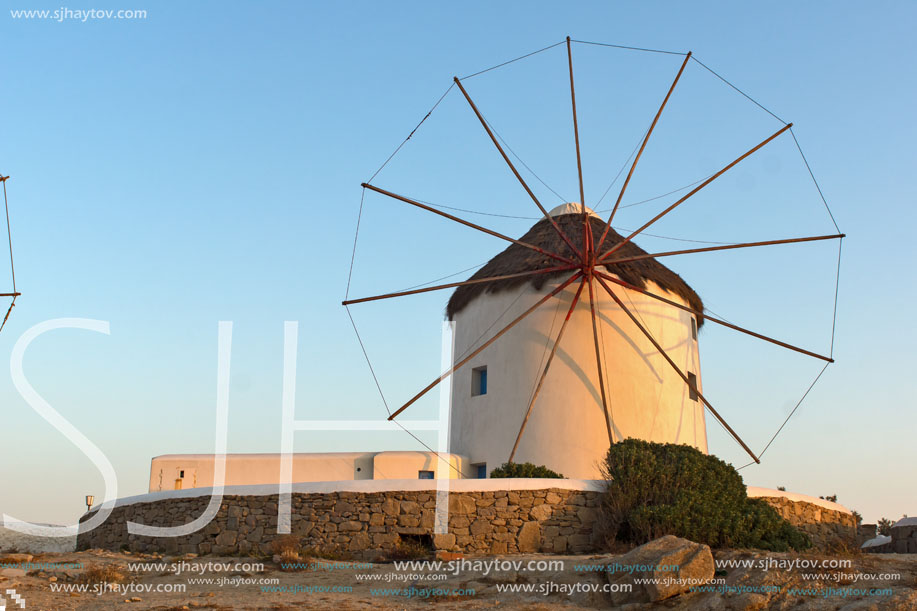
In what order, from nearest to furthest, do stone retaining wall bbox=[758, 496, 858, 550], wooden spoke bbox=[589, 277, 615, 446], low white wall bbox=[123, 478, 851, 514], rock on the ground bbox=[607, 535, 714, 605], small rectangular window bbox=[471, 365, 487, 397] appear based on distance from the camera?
rock on the ground bbox=[607, 535, 714, 605], low white wall bbox=[123, 478, 851, 514], stone retaining wall bbox=[758, 496, 858, 550], wooden spoke bbox=[589, 277, 615, 446], small rectangular window bbox=[471, 365, 487, 397]

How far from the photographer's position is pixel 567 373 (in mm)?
16734

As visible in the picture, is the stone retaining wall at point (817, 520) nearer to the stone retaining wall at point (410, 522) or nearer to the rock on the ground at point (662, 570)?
the stone retaining wall at point (410, 522)

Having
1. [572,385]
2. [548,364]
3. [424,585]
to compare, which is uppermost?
[548,364]

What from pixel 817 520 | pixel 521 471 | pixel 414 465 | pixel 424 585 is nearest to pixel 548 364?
pixel 521 471

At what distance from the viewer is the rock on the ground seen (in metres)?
8.66

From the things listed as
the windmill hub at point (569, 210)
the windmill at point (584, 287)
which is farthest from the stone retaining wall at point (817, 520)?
the windmill hub at point (569, 210)

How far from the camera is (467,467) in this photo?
1736 centimetres

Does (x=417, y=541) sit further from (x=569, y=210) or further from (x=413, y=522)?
(x=569, y=210)

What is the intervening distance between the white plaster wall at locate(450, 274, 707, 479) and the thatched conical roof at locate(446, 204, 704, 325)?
0.76 feet

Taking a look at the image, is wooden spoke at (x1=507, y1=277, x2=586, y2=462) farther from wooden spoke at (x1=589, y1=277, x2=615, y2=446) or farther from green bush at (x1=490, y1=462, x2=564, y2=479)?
green bush at (x1=490, y1=462, x2=564, y2=479)

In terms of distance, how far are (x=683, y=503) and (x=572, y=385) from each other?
5.04 meters

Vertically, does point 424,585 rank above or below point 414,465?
below

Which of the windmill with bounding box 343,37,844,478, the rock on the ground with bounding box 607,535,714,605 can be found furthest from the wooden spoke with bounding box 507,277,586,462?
the rock on the ground with bounding box 607,535,714,605

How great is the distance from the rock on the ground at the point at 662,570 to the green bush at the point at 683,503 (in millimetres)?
2287
